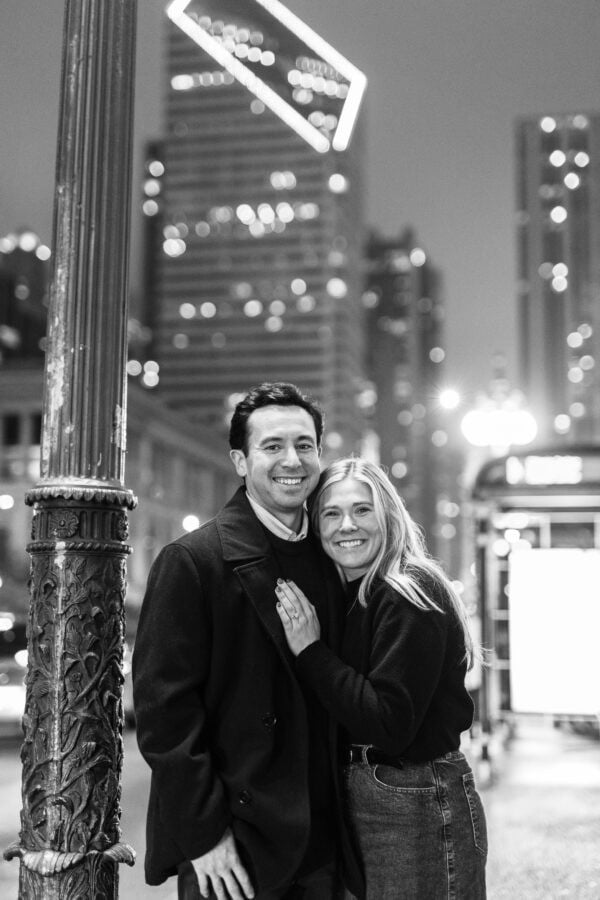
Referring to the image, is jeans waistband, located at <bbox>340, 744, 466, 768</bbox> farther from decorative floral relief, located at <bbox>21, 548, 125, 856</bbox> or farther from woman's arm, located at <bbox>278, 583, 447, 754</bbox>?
decorative floral relief, located at <bbox>21, 548, 125, 856</bbox>

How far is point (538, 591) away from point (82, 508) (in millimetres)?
10207

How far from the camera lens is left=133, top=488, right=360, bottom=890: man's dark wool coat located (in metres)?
3.38

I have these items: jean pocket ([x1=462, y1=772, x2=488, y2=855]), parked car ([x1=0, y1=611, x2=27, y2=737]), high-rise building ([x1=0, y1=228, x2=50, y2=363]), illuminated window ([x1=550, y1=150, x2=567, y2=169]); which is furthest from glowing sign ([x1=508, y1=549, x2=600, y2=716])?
high-rise building ([x1=0, y1=228, x2=50, y2=363])

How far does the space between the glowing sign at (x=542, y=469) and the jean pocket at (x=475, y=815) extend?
10.2 metres

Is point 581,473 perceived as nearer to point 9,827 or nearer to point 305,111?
point 9,827

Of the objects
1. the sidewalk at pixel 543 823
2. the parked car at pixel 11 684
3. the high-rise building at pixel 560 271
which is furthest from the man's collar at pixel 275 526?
the high-rise building at pixel 560 271

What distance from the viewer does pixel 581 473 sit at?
13766 millimetres

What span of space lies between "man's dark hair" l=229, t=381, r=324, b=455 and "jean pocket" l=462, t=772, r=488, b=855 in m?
1.48

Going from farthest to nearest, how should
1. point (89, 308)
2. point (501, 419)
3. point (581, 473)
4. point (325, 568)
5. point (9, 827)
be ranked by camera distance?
point (501, 419)
point (581, 473)
point (9, 827)
point (89, 308)
point (325, 568)

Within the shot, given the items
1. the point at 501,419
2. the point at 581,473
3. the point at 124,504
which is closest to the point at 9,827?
the point at 124,504

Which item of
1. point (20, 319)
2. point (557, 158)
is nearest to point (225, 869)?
point (557, 158)

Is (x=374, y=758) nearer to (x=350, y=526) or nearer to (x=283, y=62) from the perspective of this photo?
(x=350, y=526)

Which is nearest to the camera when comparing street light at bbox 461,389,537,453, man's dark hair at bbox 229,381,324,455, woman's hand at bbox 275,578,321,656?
woman's hand at bbox 275,578,321,656

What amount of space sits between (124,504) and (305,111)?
2005 millimetres
